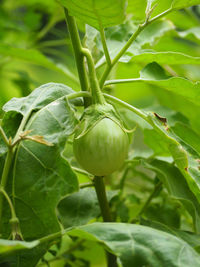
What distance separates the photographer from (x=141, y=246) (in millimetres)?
419

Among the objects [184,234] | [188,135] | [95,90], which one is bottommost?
[184,234]

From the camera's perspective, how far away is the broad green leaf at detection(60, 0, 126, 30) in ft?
1.55

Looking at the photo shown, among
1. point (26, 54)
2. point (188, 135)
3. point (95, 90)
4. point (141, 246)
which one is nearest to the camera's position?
point (141, 246)

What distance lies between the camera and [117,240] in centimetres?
42

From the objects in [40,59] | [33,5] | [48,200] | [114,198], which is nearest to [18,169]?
[48,200]

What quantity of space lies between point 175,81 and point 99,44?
16cm

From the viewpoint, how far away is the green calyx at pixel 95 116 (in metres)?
0.51

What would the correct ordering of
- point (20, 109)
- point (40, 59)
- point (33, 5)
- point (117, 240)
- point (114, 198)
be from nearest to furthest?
point (117, 240) < point (20, 109) < point (114, 198) < point (40, 59) < point (33, 5)

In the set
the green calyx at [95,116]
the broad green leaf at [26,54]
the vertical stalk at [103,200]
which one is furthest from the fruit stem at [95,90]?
the broad green leaf at [26,54]

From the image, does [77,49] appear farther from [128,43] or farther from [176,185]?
[176,185]

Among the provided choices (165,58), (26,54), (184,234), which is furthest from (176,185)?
(26,54)

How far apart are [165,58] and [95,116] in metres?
0.14

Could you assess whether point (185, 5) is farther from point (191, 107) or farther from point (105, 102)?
point (191, 107)

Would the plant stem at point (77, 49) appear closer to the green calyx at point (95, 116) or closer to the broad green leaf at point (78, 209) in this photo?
the green calyx at point (95, 116)
